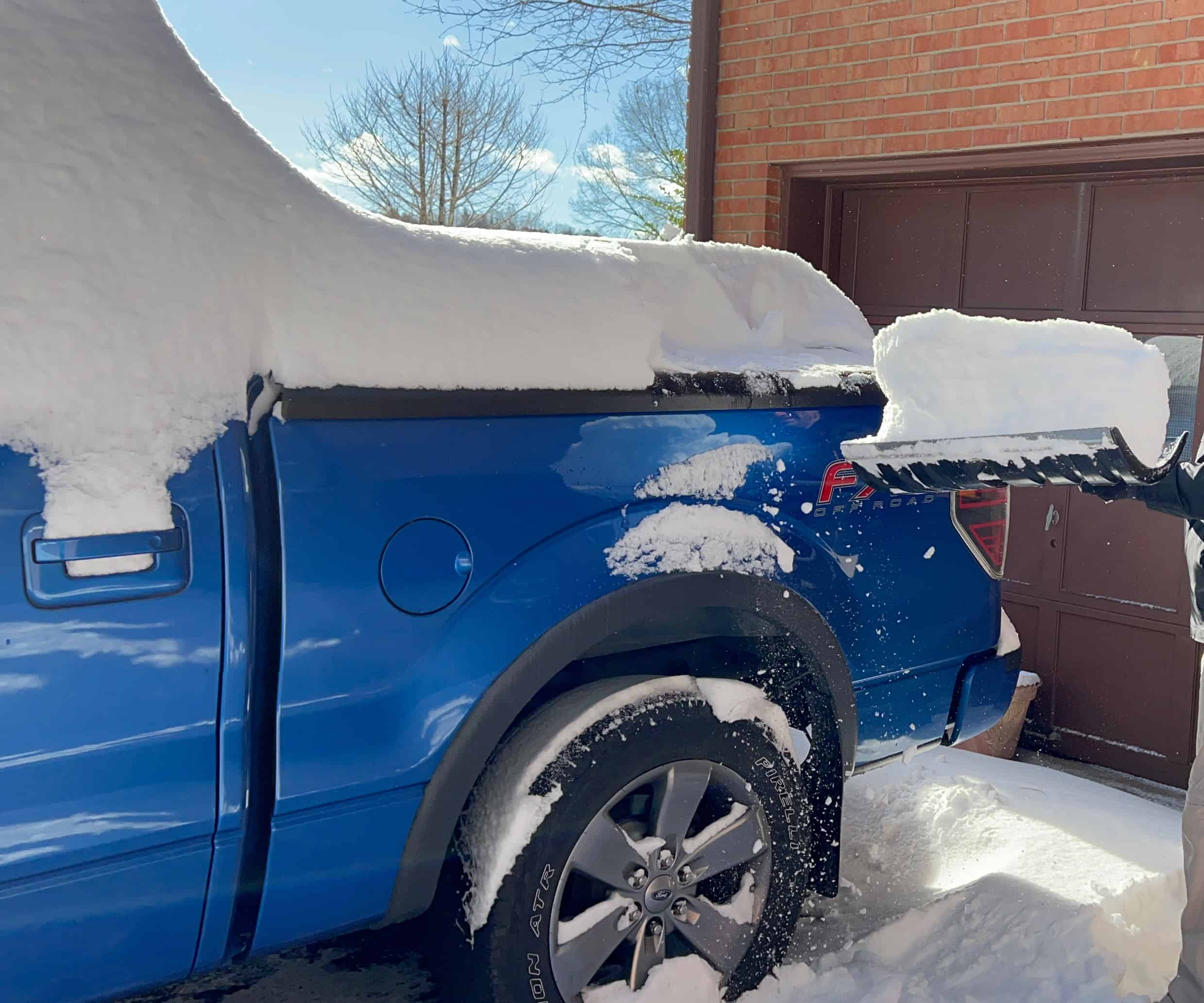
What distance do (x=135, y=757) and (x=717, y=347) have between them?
1659mm

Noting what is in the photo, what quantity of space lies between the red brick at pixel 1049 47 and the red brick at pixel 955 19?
1.02 feet

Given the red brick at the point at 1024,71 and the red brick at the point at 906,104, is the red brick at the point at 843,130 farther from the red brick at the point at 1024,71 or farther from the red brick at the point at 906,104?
the red brick at the point at 1024,71

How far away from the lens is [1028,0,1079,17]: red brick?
4.71 metres

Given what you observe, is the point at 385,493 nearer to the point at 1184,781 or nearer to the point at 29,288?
the point at 29,288

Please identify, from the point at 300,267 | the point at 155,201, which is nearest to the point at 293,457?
the point at 300,267

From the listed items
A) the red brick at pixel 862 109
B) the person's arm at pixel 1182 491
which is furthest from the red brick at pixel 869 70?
the person's arm at pixel 1182 491

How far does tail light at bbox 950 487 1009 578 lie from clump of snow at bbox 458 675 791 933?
0.99 meters

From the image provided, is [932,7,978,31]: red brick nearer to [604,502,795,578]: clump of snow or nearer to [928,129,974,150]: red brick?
[928,129,974,150]: red brick

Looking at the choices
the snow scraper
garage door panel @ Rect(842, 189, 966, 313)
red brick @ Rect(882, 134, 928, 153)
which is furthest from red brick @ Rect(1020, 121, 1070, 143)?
the snow scraper

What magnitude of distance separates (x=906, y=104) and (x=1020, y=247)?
0.89 metres

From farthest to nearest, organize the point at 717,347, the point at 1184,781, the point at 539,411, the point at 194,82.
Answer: the point at 1184,781 → the point at 717,347 → the point at 539,411 → the point at 194,82

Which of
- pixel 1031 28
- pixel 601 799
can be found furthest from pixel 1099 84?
pixel 601 799

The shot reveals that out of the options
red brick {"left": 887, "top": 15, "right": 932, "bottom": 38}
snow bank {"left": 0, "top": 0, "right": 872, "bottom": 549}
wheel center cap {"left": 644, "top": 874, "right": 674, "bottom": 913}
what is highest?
red brick {"left": 887, "top": 15, "right": 932, "bottom": 38}

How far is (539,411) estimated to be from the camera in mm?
2160
